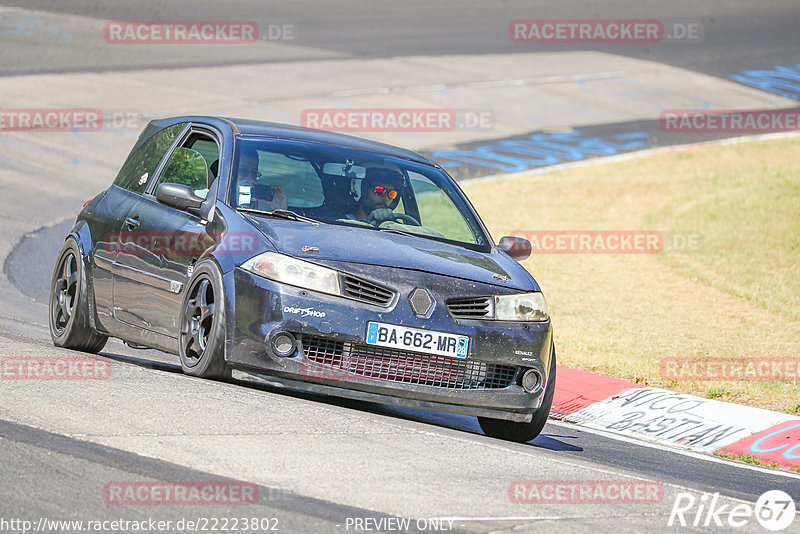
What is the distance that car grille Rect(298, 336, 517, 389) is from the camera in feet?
22.8

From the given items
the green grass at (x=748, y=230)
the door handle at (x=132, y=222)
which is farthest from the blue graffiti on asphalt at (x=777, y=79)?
the door handle at (x=132, y=222)

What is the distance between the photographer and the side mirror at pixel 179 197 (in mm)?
7656

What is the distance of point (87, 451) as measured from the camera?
18.3ft

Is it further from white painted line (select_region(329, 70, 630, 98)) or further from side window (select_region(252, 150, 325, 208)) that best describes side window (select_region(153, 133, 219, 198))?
white painted line (select_region(329, 70, 630, 98))

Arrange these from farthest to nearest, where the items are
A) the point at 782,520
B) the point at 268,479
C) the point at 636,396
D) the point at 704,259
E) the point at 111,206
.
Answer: the point at 704,259
the point at 636,396
the point at 111,206
the point at 782,520
the point at 268,479

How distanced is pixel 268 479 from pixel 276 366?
1586mm

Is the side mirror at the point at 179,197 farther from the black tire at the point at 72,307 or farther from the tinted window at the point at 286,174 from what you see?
the black tire at the point at 72,307

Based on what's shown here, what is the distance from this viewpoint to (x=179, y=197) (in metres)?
7.67

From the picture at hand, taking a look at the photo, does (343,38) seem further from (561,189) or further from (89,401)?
(89,401)

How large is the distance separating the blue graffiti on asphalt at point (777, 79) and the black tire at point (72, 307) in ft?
90.7

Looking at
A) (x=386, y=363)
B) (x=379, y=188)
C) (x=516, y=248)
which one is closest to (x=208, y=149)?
(x=379, y=188)

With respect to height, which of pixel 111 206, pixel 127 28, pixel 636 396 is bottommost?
pixel 636 396

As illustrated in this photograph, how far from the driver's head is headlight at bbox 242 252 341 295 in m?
1.14

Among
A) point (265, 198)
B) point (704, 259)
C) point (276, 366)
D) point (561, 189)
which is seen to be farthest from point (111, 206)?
point (561, 189)
